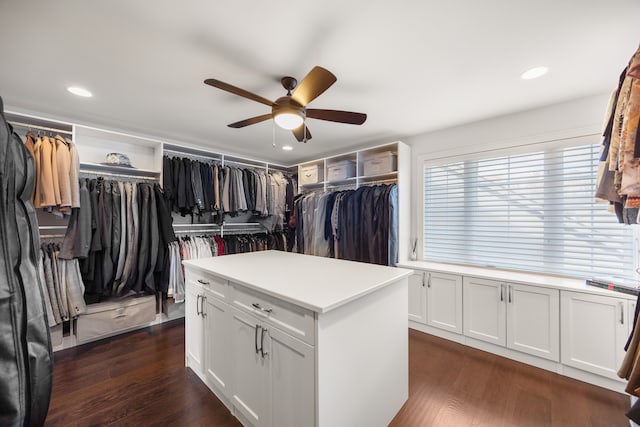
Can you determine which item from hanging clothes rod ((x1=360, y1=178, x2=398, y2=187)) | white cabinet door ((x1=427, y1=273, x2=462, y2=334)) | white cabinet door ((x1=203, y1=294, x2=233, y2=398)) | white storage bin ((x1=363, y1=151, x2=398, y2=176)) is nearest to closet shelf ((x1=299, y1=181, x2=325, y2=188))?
hanging clothes rod ((x1=360, y1=178, x2=398, y2=187))

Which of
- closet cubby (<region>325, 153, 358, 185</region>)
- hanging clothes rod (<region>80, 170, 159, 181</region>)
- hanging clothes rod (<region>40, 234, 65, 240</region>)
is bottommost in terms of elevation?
hanging clothes rod (<region>40, 234, 65, 240</region>)

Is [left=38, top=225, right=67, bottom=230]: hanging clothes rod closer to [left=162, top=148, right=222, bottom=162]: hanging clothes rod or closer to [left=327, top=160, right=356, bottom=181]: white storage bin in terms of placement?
[left=162, top=148, right=222, bottom=162]: hanging clothes rod

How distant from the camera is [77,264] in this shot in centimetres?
245

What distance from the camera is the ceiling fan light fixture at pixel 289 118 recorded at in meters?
1.76

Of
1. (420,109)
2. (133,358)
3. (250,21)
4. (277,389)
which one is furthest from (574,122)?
(133,358)

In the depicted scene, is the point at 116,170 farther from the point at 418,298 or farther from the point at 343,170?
the point at 418,298

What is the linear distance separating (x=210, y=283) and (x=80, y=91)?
1979 millimetres

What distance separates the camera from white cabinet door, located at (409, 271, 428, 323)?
279cm

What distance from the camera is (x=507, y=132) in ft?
8.57

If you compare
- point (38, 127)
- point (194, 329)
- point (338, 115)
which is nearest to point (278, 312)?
point (194, 329)

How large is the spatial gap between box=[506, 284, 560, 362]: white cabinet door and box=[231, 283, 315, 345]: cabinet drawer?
2116mm

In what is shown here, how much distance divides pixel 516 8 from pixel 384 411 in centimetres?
234

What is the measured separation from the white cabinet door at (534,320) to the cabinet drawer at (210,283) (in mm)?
2447

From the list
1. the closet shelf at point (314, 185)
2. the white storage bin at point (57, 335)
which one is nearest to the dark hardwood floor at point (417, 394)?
the white storage bin at point (57, 335)
